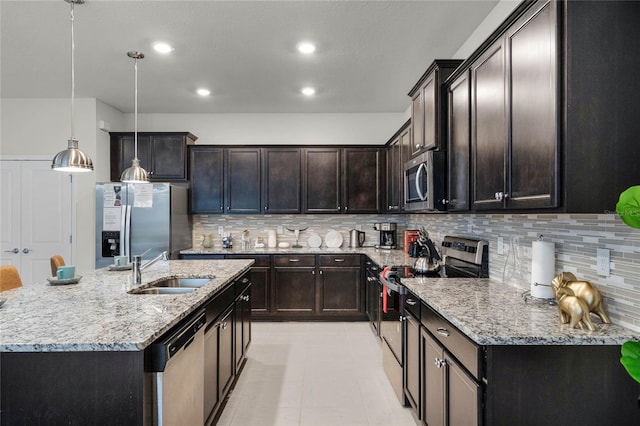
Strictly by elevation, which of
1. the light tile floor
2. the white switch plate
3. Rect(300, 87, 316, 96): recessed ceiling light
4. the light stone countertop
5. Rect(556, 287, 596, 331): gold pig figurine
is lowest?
the light tile floor

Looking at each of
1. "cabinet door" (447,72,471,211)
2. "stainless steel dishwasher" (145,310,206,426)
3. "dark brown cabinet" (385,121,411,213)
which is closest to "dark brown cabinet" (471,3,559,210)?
"cabinet door" (447,72,471,211)

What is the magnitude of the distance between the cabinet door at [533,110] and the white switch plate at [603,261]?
410 millimetres

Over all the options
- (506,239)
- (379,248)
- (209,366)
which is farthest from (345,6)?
(379,248)

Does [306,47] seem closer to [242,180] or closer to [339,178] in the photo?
[339,178]

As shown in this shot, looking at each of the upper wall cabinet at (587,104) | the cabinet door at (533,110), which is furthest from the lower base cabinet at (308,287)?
the upper wall cabinet at (587,104)

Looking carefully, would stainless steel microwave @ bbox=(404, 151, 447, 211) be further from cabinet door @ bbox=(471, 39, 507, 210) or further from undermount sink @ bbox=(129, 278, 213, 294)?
undermount sink @ bbox=(129, 278, 213, 294)

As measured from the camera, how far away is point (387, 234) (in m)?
5.06

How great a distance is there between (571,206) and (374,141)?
405cm

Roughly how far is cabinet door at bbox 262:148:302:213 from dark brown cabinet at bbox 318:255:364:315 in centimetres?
87

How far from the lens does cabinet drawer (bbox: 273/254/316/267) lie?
4.71 m

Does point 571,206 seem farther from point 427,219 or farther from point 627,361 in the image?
point 427,219

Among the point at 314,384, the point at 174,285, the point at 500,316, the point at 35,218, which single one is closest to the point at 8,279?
the point at 174,285

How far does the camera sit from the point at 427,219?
4.32 m

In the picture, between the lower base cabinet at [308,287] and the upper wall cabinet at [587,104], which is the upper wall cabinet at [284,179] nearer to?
the lower base cabinet at [308,287]
